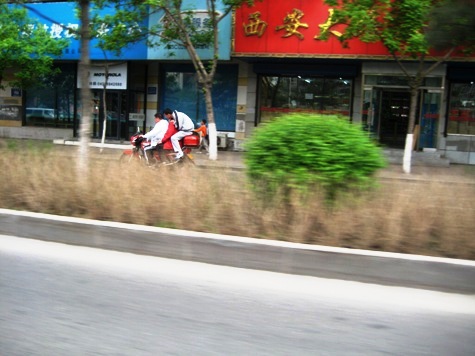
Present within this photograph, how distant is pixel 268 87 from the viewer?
841 inches

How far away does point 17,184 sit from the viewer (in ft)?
23.5

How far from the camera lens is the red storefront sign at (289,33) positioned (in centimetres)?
1773

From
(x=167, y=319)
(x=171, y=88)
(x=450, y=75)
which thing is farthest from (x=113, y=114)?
(x=167, y=319)

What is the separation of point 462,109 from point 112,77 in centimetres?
1499

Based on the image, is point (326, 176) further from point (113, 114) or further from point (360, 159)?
point (113, 114)

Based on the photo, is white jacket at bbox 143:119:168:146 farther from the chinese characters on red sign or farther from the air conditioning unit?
the air conditioning unit

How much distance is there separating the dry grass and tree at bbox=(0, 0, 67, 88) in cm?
1360

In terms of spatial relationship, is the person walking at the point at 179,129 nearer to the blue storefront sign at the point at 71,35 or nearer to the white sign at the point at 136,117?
the blue storefront sign at the point at 71,35

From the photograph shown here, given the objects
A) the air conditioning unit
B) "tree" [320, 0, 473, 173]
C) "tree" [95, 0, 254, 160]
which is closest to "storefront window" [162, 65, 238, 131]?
the air conditioning unit

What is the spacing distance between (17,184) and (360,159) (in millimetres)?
4805

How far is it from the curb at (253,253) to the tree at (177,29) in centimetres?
1082

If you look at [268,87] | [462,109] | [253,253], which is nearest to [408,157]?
[462,109]

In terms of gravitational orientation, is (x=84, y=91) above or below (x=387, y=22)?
below

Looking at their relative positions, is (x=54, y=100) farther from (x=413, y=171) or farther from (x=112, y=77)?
(x=413, y=171)
